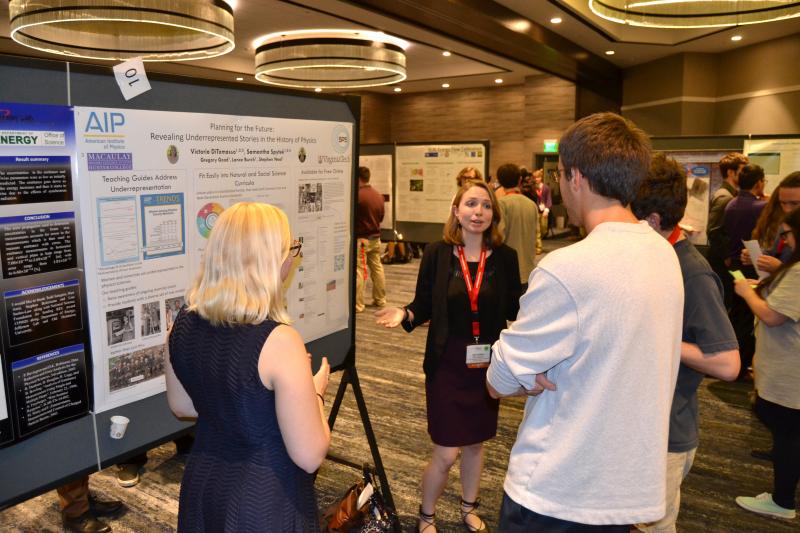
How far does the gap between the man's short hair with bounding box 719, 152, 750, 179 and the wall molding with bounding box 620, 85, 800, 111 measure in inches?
220

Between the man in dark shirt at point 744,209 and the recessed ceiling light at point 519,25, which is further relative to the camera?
the recessed ceiling light at point 519,25

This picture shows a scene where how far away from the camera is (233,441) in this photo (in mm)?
1460

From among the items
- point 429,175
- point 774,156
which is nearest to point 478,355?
point 774,156

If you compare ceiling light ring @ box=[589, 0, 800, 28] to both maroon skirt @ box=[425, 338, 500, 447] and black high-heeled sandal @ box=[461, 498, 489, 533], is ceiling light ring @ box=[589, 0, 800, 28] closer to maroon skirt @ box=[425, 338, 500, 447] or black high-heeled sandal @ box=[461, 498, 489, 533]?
maroon skirt @ box=[425, 338, 500, 447]

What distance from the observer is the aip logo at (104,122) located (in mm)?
1579

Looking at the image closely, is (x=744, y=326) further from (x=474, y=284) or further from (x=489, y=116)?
(x=489, y=116)

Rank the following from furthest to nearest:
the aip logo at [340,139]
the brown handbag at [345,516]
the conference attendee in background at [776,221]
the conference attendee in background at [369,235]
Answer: the conference attendee in background at [369,235]
the conference attendee in background at [776,221]
the aip logo at [340,139]
the brown handbag at [345,516]

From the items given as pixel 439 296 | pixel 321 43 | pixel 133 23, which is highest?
pixel 321 43

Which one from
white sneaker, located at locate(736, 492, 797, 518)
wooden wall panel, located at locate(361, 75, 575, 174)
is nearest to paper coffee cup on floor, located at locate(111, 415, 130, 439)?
white sneaker, located at locate(736, 492, 797, 518)

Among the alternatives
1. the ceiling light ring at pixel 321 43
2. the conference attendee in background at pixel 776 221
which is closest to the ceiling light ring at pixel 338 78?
the ceiling light ring at pixel 321 43

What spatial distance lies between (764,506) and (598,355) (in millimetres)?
2377

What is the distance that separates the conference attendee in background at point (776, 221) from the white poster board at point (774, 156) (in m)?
2.33

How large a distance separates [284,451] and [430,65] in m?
11.8

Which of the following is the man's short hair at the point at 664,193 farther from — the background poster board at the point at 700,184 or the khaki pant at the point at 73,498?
the background poster board at the point at 700,184
